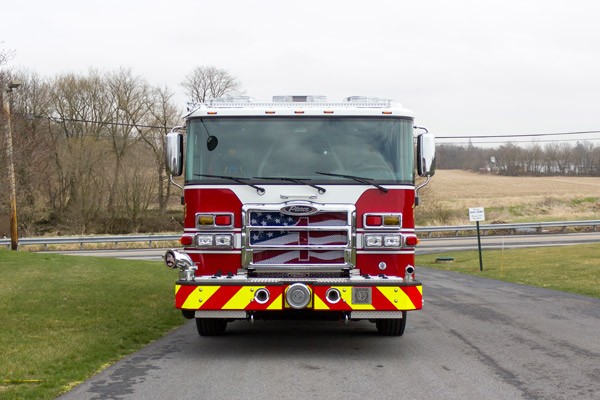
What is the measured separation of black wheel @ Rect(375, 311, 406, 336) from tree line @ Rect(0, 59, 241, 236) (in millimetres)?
39613

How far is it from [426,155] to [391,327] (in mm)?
2464

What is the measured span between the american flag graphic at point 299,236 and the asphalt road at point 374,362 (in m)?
1.14

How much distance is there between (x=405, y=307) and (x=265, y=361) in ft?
5.37

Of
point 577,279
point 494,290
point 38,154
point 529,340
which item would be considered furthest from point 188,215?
point 38,154

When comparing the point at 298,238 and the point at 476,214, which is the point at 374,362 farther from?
the point at 476,214

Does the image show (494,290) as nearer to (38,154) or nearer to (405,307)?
(405,307)

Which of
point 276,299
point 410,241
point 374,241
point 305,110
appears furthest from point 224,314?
point 305,110

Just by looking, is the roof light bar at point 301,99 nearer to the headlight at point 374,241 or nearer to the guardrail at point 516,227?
the headlight at point 374,241

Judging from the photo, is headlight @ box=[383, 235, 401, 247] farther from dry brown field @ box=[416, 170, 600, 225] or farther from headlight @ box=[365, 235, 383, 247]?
dry brown field @ box=[416, 170, 600, 225]

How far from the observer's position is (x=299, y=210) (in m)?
8.53

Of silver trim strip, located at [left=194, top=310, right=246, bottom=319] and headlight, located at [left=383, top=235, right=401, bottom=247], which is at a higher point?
headlight, located at [left=383, top=235, right=401, bottom=247]

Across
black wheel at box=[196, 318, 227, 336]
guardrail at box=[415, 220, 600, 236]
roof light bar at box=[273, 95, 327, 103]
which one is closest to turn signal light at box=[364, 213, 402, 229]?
roof light bar at box=[273, 95, 327, 103]

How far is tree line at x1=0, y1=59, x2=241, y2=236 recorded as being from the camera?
4900 centimetres

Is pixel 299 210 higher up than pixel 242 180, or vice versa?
pixel 242 180
